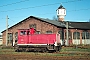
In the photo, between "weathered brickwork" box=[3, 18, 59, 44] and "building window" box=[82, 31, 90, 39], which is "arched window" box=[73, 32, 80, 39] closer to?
"building window" box=[82, 31, 90, 39]

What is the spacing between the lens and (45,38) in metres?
25.2

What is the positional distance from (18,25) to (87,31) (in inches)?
714

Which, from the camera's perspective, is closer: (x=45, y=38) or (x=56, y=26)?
(x=45, y=38)

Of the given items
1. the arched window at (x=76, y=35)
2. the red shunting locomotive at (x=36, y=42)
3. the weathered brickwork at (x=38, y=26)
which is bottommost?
the red shunting locomotive at (x=36, y=42)

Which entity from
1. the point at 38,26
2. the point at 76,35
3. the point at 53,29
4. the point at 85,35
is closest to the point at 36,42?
the point at 53,29

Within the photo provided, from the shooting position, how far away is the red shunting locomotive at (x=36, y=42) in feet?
80.6

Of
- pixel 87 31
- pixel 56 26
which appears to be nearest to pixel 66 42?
pixel 56 26

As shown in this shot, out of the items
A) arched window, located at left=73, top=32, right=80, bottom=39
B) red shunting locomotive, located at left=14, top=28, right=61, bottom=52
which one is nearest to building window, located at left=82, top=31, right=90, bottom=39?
arched window, located at left=73, top=32, right=80, bottom=39

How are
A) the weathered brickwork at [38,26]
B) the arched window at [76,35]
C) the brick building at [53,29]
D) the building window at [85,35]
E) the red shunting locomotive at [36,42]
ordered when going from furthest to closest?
the building window at [85,35]
the arched window at [76,35]
the brick building at [53,29]
the weathered brickwork at [38,26]
the red shunting locomotive at [36,42]

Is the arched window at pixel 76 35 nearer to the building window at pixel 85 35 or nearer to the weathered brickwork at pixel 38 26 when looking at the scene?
the building window at pixel 85 35

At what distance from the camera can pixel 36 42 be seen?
83.4 feet

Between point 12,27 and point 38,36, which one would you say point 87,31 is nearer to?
point 12,27

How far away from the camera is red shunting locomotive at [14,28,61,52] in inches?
968

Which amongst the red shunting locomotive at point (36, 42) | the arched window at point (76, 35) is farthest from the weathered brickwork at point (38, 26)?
the red shunting locomotive at point (36, 42)
